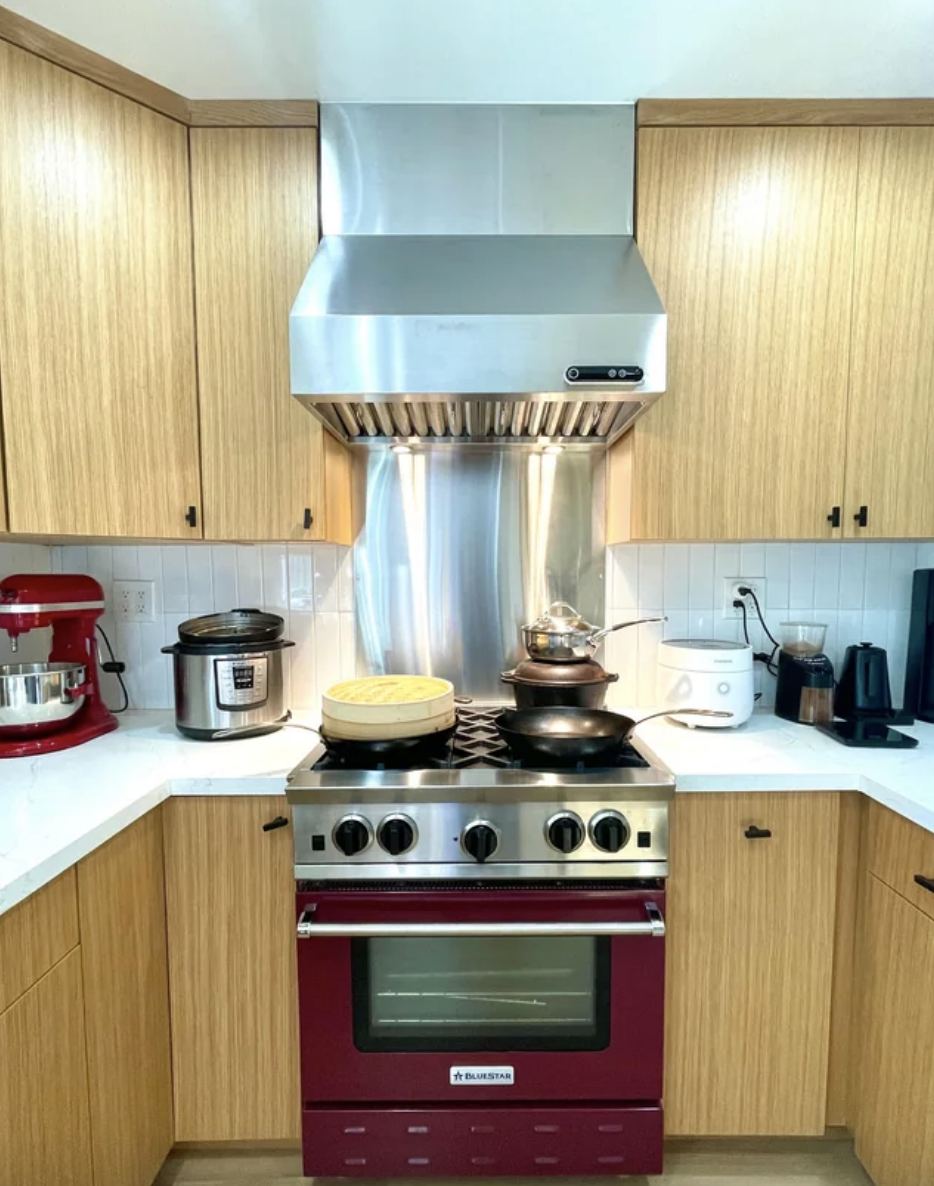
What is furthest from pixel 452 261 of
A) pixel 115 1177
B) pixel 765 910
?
pixel 115 1177

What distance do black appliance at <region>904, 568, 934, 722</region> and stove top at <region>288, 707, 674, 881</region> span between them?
1.00m

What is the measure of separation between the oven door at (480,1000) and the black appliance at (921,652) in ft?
3.46

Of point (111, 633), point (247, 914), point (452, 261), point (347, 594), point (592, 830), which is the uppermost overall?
point (452, 261)

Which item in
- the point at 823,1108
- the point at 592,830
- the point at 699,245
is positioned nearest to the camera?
the point at 592,830

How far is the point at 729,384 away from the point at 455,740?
3.61ft

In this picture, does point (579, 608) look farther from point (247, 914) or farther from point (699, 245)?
point (247, 914)

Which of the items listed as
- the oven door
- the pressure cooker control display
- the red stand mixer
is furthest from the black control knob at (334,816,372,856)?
the red stand mixer

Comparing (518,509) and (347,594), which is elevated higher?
(518,509)

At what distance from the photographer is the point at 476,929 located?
3.75 feet

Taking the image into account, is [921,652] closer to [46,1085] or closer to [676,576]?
[676,576]

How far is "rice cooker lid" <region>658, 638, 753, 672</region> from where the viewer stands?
147 centimetres

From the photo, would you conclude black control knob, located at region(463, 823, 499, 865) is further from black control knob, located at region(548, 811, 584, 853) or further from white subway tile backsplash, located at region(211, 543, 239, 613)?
white subway tile backsplash, located at region(211, 543, 239, 613)

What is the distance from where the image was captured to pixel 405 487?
1735mm

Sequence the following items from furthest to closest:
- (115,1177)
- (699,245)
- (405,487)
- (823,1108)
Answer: (405,487) < (699,245) < (823,1108) < (115,1177)
